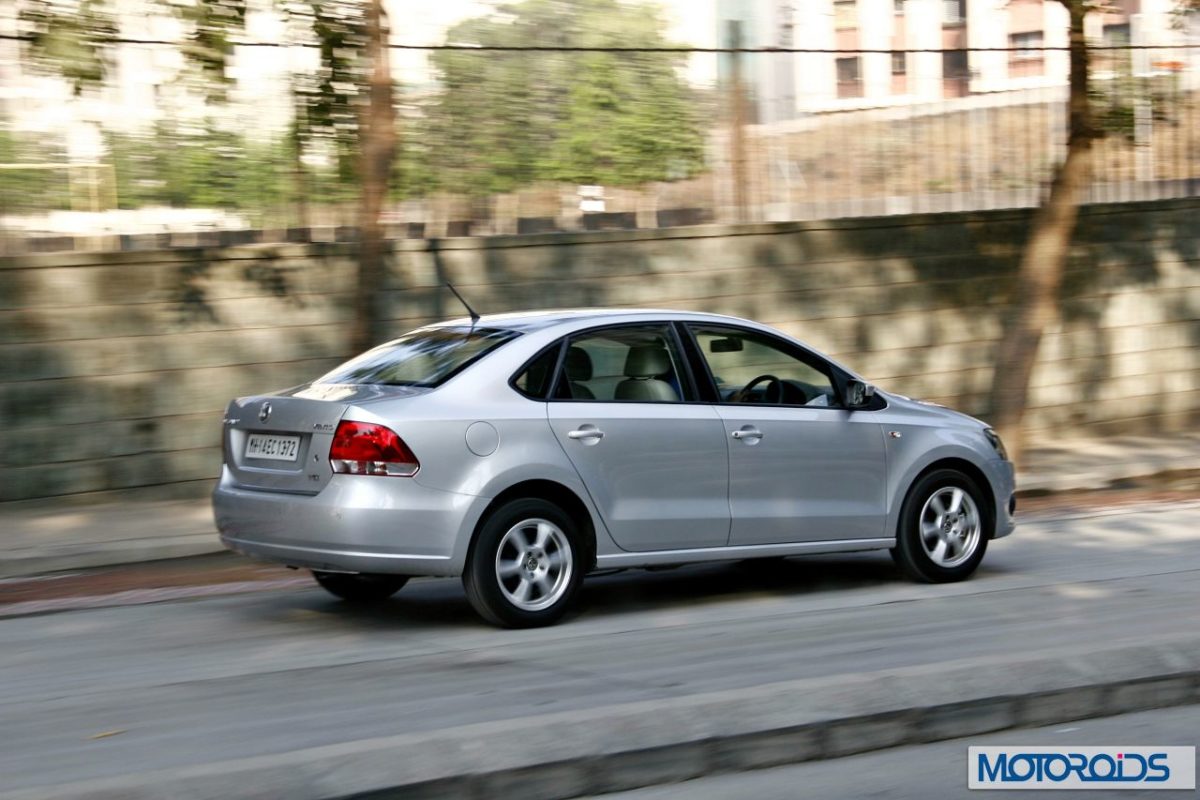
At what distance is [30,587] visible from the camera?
9.87 m

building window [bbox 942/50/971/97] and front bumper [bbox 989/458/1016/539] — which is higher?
building window [bbox 942/50/971/97]

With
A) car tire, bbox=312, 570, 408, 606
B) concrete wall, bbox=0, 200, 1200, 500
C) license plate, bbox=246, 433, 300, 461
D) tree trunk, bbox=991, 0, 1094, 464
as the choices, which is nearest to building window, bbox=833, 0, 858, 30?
concrete wall, bbox=0, 200, 1200, 500

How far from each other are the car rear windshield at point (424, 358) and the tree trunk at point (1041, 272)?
7.37 m

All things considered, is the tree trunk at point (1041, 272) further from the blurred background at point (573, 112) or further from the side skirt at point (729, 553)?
the side skirt at point (729, 553)

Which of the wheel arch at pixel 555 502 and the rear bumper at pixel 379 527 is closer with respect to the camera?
the rear bumper at pixel 379 527

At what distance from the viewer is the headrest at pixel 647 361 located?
27.2 ft

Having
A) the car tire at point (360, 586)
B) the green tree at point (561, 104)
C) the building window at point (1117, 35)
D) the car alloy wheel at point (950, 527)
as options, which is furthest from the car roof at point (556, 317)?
the building window at point (1117, 35)

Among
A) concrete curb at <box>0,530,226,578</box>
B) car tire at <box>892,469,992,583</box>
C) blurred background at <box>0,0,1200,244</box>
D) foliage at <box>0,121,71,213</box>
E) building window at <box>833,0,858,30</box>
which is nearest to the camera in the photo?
car tire at <box>892,469,992,583</box>

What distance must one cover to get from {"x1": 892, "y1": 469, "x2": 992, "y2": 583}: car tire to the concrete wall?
547 cm

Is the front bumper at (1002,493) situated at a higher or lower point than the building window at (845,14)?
lower

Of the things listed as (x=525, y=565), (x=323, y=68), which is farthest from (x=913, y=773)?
(x=323, y=68)

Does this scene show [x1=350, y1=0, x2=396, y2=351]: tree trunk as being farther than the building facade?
No

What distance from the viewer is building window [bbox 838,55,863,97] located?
15.8 meters

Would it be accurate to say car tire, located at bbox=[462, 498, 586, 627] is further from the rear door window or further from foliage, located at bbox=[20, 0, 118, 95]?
foliage, located at bbox=[20, 0, 118, 95]
